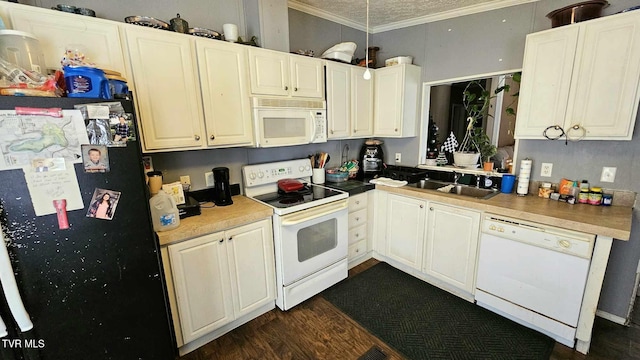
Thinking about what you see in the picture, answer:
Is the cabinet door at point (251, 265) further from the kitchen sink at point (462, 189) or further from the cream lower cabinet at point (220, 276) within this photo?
the kitchen sink at point (462, 189)

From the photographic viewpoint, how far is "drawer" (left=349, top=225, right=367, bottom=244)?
276 cm

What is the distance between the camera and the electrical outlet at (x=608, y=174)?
197 cm

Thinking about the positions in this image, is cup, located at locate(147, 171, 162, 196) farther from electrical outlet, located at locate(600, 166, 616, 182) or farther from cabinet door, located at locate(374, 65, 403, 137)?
electrical outlet, located at locate(600, 166, 616, 182)

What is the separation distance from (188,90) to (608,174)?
311 cm

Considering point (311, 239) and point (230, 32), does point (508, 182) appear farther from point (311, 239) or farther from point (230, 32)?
point (230, 32)

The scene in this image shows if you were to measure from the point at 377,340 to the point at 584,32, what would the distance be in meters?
2.54

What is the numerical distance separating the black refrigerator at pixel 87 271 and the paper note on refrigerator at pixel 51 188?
0.06 ft

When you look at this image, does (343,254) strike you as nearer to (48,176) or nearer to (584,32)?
(48,176)

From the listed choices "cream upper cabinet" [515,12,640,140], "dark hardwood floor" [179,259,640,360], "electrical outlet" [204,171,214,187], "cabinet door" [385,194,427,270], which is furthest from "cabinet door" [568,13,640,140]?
"electrical outlet" [204,171,214,187]

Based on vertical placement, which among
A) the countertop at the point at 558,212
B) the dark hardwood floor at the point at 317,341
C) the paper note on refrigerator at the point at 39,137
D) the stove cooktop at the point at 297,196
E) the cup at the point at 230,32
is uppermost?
the cup at the point at 230,32

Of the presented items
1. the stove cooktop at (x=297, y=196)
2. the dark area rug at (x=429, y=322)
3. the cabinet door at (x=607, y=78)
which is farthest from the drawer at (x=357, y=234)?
the cabinet door at (x=607, y=78)

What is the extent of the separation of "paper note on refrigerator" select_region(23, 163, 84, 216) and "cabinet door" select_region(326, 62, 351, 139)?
6.40 feet

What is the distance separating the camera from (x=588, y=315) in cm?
171

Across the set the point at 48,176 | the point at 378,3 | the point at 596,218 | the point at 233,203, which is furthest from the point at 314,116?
the point at 596,218
